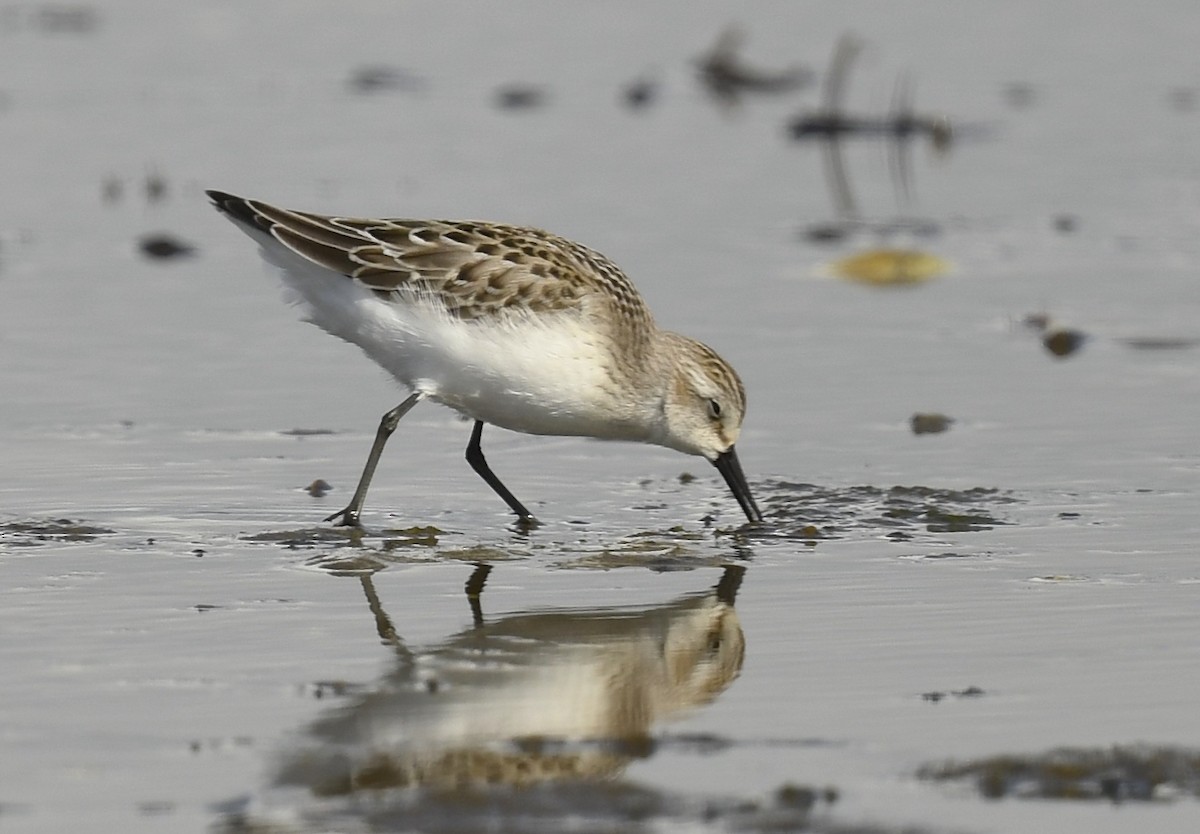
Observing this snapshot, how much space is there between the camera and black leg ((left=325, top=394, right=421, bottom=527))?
7957 millimetres

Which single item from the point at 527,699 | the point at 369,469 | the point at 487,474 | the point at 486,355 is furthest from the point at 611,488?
the point at 527,699

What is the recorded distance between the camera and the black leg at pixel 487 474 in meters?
8.17

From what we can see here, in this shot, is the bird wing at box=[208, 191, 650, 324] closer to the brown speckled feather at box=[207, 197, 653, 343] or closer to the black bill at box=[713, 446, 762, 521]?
the brown speckled feather at box=[207, 197, 653, 343]

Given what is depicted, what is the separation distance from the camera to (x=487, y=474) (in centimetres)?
853

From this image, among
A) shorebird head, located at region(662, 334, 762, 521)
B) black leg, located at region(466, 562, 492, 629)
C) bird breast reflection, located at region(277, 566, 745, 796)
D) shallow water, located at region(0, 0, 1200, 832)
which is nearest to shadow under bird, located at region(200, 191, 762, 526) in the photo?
shorebird head, located at region(662, 334, 762, 521)

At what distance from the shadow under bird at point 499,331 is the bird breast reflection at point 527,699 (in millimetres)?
1242

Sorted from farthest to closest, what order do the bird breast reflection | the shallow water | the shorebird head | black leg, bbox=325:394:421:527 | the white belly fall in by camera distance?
the shorebird head → the white belly → black leg, bbox=325:394:421:527 → the shallow water → the bird breast reflection

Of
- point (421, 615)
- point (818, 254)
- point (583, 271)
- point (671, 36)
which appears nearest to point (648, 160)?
point (818, 254)

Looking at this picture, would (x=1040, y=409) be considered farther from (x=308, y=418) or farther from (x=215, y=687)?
(x=215, y=687)

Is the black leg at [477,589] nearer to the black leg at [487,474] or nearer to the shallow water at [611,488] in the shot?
the shallow water at [611,488]

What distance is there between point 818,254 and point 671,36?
8.49 metres

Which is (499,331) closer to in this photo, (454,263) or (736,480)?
(454,263)

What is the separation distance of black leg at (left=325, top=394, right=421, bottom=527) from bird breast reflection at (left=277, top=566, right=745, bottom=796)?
3.12 ft

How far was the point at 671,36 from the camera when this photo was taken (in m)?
21.0
